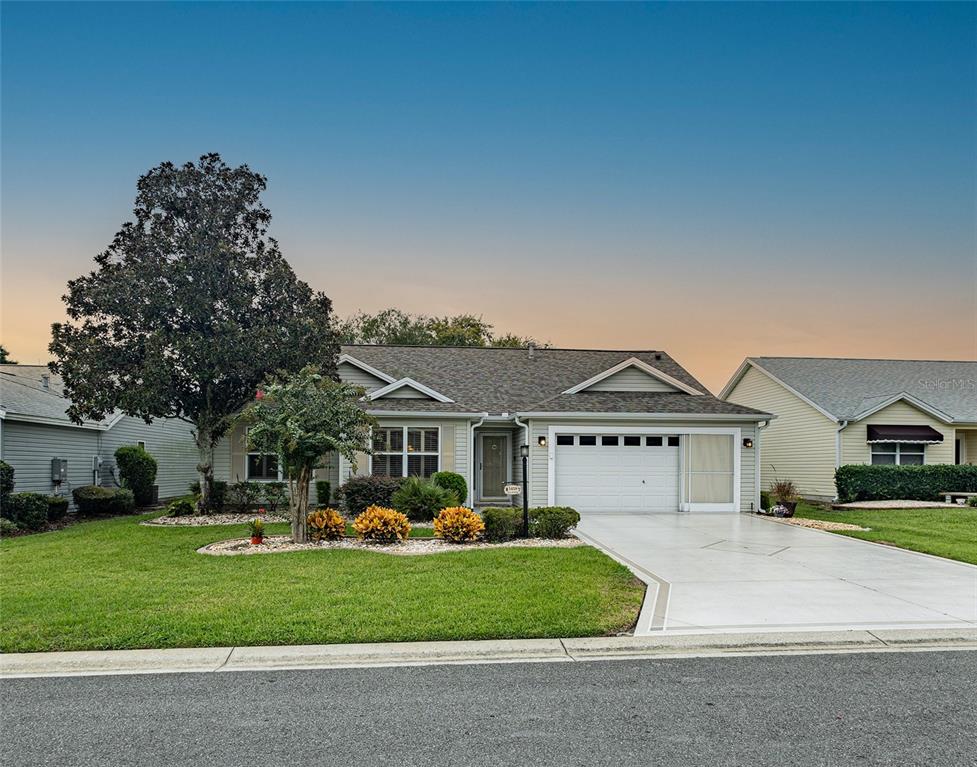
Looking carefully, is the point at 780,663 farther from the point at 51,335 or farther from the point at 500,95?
the point at 51,335

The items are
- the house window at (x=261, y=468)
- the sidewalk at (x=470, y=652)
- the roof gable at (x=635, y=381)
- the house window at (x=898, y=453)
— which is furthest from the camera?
the house window at (x=898, y=453)

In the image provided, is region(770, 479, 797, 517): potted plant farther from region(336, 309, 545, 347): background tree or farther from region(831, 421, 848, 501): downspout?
region(336, 309, 545, 347): background tree

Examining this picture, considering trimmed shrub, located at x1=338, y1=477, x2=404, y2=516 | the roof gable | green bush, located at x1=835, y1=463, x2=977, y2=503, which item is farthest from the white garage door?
green bush, located at x1=835, y1=463, x2=977, y2=503

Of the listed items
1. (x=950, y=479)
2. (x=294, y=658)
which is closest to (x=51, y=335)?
(x=294, y=658)

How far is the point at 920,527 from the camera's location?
14492mm

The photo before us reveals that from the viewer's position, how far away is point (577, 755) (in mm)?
3760

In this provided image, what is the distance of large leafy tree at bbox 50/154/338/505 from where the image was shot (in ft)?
49.1

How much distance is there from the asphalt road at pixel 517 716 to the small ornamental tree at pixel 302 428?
255 inches

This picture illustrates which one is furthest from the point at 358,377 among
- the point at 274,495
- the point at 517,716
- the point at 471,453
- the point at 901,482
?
the point at 901,482

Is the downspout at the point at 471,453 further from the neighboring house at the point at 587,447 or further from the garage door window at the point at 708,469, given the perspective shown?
the garage door window at the point at 708,469

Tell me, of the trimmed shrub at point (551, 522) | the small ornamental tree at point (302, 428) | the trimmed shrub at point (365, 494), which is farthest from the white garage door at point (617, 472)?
the small ornamental tree at point (302, 428)

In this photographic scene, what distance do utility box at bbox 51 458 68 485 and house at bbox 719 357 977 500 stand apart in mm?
22689

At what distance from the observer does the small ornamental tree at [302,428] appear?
1140 centimetres

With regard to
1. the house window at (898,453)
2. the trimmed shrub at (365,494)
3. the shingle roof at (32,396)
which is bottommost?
the trimmed shrub at (365,494)
